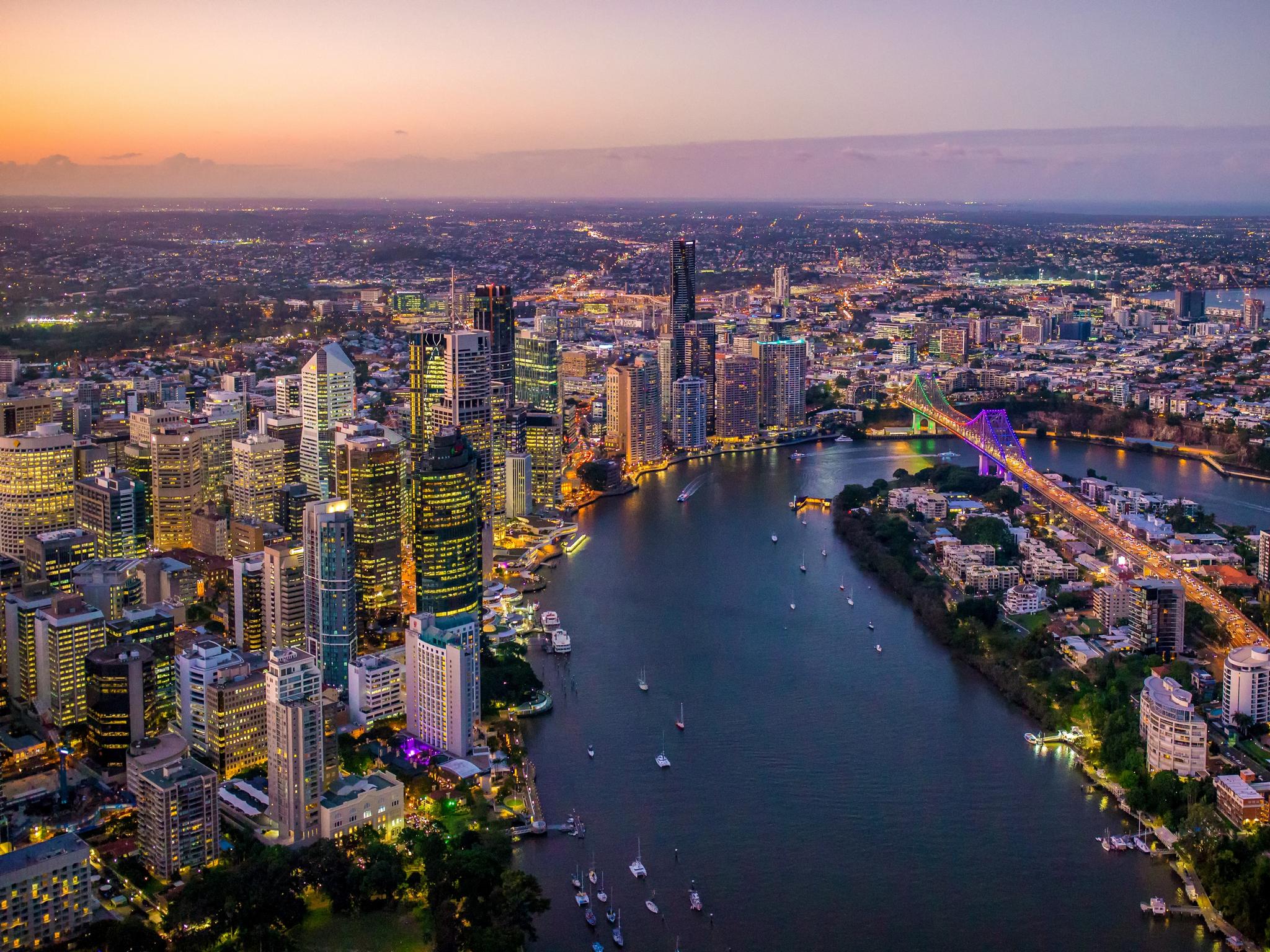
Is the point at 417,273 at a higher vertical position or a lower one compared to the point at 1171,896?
higher

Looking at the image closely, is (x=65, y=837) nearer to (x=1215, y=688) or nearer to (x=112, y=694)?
(x=112, y=694)

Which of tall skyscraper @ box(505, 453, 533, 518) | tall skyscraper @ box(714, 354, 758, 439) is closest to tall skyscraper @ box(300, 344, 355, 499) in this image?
tall skyscraper @ box(505, 453, 533, 518)

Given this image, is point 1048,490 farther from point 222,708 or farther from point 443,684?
point 222,708

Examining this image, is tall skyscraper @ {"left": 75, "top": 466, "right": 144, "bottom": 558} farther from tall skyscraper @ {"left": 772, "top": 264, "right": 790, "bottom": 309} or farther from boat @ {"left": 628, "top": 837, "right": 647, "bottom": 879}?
tall skyscraper @ {"left": 772, "top": 264, "right": 790, "bottom": 309}

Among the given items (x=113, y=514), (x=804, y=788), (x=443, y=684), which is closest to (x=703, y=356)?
(x=113, y=514)

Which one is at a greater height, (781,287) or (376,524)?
(781,287)

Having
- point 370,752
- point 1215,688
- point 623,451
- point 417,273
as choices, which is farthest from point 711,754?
point 417,273
